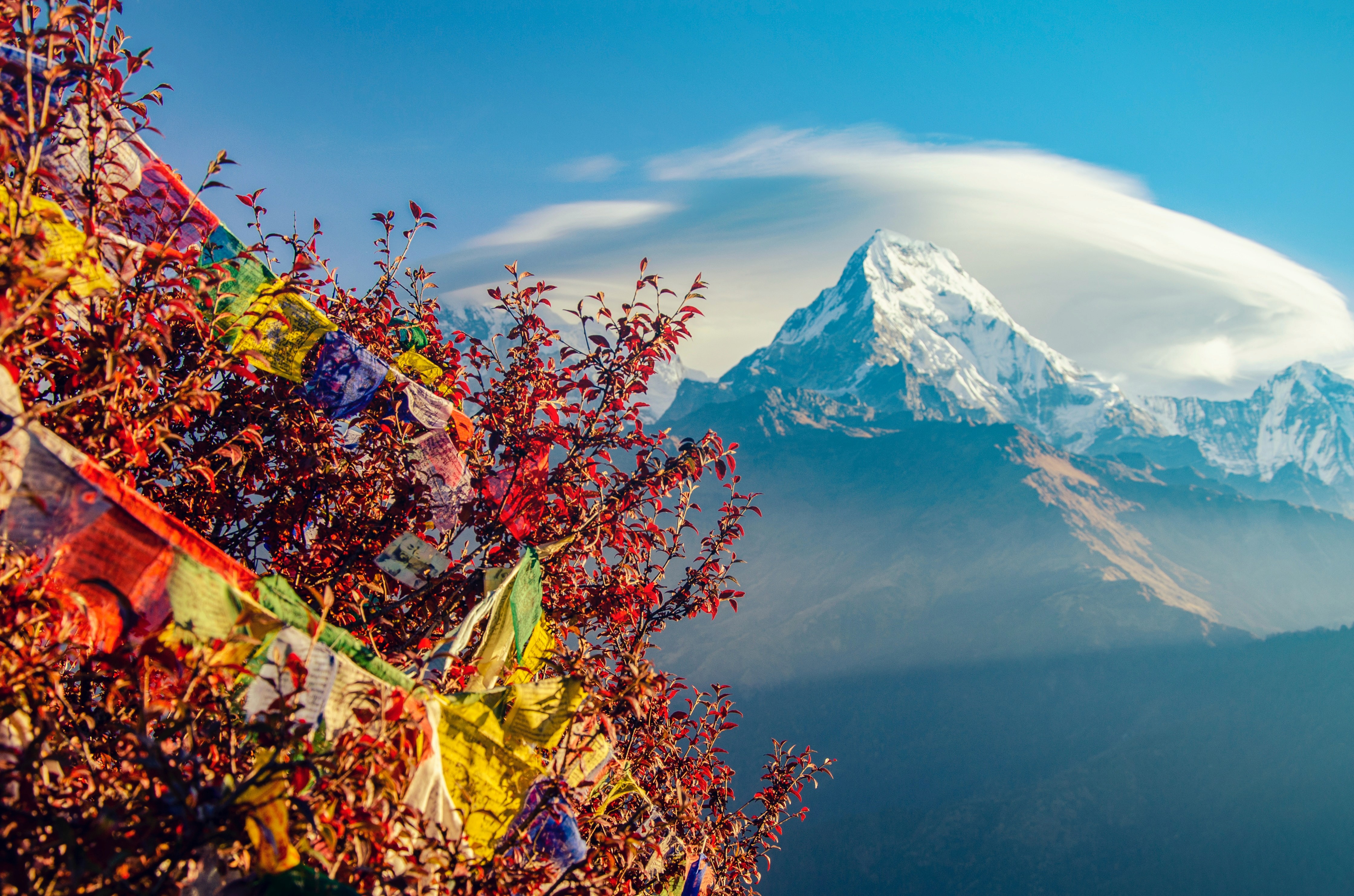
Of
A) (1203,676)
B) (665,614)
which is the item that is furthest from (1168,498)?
(665,614)

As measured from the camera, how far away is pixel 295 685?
2484 millimetres

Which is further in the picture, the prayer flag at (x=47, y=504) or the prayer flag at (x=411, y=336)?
the prayer flag at (x=411, y=336)

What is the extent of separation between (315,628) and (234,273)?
2.59 m

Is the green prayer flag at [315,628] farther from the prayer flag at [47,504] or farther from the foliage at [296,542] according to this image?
the prayer flag at [47,504]

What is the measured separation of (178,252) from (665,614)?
13.4 feet

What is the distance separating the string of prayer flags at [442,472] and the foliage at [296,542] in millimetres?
113

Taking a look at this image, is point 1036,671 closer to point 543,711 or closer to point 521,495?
point 521,495

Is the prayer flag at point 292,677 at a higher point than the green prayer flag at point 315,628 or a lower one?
lower

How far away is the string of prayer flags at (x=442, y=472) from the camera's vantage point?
460 cm

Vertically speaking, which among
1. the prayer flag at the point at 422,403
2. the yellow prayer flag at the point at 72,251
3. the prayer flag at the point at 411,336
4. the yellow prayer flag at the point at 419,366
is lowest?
the yellow prayer flag at the point at 72,251

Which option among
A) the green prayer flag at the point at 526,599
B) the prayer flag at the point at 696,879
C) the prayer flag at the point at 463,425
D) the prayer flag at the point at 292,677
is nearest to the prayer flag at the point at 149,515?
the prayer flag at the point at 292,677

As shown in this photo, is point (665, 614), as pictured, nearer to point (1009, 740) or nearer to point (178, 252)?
point (178, 252)

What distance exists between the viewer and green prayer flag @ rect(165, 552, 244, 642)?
2.41 meters

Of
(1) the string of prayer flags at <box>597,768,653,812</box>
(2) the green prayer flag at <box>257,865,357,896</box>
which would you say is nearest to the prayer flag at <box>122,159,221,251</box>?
(2) the green prayer flag at <box>257,865,357,896</box>
